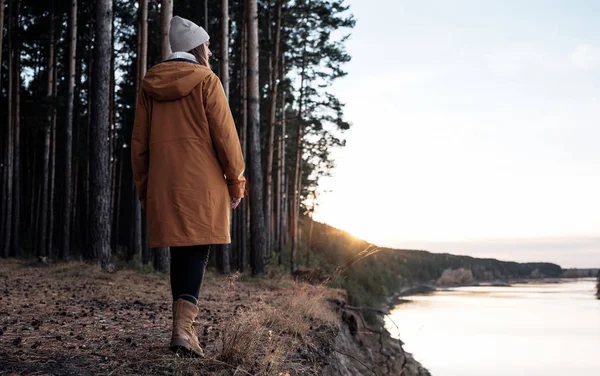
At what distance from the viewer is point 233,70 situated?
2525cm

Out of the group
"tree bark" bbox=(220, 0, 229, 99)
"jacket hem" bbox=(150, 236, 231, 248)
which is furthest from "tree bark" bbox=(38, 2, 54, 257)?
"jacket hem" bbox=(150, 236, 231, 248)

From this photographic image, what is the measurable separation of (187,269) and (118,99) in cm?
2439

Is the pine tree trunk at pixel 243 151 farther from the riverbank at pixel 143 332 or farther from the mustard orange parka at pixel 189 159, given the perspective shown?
the mustard orange parka at pixel 189 159

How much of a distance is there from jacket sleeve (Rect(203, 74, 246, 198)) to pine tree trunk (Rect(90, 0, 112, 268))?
859 centimetres

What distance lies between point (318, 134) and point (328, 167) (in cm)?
358

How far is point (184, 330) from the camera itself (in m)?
3.90

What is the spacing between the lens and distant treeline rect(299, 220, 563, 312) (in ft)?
75.9

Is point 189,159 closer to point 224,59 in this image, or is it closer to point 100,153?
point 100,153

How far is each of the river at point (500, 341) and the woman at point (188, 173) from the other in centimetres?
999

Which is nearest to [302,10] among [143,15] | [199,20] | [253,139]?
[199,20]

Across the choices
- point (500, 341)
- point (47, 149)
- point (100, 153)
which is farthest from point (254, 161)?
point (500, 341)

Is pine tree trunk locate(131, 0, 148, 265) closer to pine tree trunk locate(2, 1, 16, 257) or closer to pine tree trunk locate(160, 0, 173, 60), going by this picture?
Answer: pine tree trunk locate(160, 0, 173, 60)

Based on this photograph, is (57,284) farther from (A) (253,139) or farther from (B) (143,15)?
(B) (143,15)

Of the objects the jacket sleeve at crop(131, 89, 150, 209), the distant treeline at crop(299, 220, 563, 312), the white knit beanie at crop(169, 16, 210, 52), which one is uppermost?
the white knit beanie at crop(169, 16, 210, 52)
